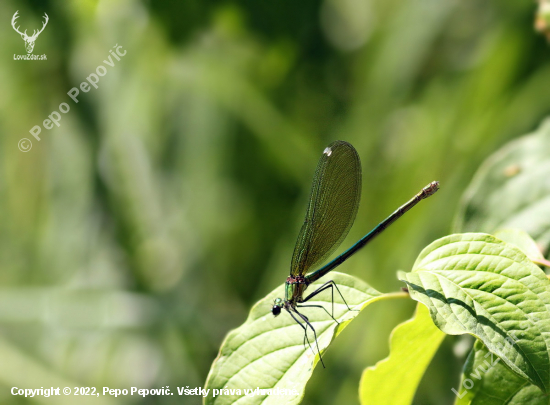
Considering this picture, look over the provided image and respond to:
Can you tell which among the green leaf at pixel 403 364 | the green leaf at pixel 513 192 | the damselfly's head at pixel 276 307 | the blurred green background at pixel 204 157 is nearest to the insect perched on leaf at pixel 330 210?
the green leaf at pixel 513 192

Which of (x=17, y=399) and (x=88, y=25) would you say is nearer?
(x=17, y=399)

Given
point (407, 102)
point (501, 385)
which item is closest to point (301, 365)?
point (501, 385)

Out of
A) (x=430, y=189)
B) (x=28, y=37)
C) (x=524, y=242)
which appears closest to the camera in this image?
(x=524, y=242)

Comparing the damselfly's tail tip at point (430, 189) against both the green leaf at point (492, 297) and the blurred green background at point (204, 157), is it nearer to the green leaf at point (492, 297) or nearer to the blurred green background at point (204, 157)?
the green leaf at point (492, 297)

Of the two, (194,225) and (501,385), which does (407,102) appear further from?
(501,385)

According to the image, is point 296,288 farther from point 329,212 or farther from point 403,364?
point 403,364

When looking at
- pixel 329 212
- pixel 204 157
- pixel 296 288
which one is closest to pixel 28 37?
pixel 204 157
